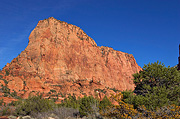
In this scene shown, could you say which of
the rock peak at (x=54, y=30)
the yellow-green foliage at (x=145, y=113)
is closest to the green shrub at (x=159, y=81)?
the yellow-green foliage at (x=145, y=113)

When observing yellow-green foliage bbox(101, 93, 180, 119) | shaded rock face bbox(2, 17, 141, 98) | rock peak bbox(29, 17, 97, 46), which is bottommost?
yellow-green foliage bbox(101, 93, 180, 119)

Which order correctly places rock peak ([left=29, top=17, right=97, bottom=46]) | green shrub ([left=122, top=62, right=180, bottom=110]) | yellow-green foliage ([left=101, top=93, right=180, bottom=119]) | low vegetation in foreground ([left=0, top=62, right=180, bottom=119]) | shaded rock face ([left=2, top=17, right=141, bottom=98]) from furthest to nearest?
rock peak ([left=29, top=17, right=97, bottom=46]), shaded rock face ([left=2, top=17, right=141, bottom=98]), green shrub ([left=122, top=62, right=180, bottom=110]), low vegetation in foreground ([left=0, top=62, right=180, bottom=119]), yellow-green foliage ([left=101, top=93, right=180, bottom=119])

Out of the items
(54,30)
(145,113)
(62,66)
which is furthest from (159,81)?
(54,30)

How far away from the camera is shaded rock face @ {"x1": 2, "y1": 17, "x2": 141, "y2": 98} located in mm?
52625

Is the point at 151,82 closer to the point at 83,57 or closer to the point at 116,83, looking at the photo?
the point at 83,57

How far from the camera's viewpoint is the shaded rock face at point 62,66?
52.6 metres

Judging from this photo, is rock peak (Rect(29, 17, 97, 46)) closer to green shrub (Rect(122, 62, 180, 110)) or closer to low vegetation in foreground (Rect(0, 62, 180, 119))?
low vegetation in foreground (Rect(0, 62, 180, 119))

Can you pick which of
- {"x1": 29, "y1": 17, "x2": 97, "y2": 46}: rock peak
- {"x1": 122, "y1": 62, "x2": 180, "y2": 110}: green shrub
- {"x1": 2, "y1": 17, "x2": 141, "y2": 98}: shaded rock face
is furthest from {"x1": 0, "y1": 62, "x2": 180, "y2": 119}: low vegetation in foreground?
{"x1": 29, "y1": 17, "x2": 97, "y2": 46}: rock peak

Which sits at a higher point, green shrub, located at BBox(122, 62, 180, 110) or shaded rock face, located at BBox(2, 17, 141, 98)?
shaded rock face, located at BBox(2, 17, 141, 98)

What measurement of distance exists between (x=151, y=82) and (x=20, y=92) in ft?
116

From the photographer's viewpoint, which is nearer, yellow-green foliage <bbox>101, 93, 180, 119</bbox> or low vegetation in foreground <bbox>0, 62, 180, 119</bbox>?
yellow-green foliage <bbox>101, 93, 180, 119</bbox>

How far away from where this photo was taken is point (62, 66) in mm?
66375

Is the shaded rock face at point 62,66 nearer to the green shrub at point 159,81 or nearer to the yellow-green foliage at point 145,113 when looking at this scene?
the green shrub at point 159,81

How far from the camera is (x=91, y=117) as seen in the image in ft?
52.4
